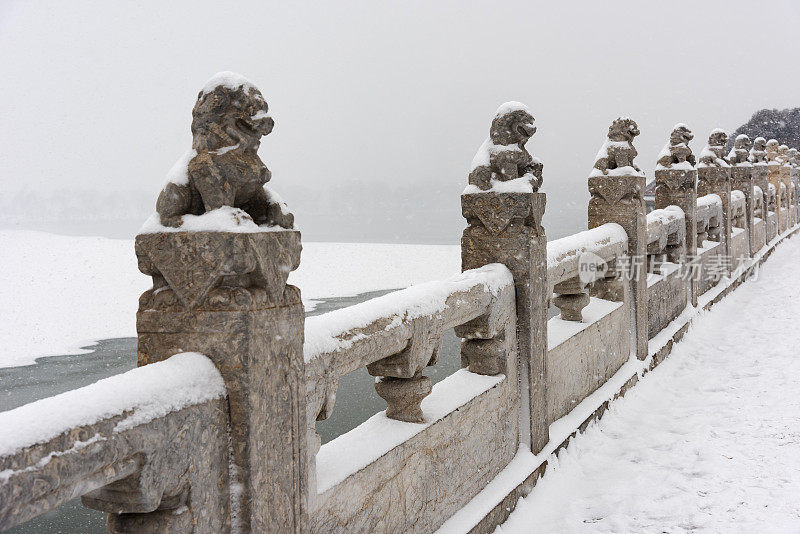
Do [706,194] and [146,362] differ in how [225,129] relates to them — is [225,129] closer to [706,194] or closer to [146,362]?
[146,362]

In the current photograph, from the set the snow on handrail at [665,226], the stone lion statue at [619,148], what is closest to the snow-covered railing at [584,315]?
the stone lion statue at [619,148]

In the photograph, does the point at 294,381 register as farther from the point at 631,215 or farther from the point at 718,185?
the point at 718,185

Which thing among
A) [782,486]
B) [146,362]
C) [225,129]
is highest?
[225,129]

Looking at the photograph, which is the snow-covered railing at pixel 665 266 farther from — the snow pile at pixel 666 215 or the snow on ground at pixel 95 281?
the snow on ground at pixel 95 281

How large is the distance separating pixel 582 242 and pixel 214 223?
11.4ft

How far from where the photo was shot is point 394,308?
253 cm

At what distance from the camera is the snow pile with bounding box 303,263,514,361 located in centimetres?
214

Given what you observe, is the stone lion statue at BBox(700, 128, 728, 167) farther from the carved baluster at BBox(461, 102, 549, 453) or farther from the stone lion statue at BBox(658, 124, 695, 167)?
the carved baluster at BBox(461, 102, 549, 453)

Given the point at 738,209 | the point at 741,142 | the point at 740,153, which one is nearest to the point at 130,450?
the point at 738,209

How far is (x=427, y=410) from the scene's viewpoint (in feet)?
9.53

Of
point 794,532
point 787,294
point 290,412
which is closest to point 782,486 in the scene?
point 794,532

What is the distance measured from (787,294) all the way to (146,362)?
9.45 meters

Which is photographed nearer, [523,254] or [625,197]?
[523,254]

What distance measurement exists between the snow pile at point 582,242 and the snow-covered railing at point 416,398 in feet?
2.54
